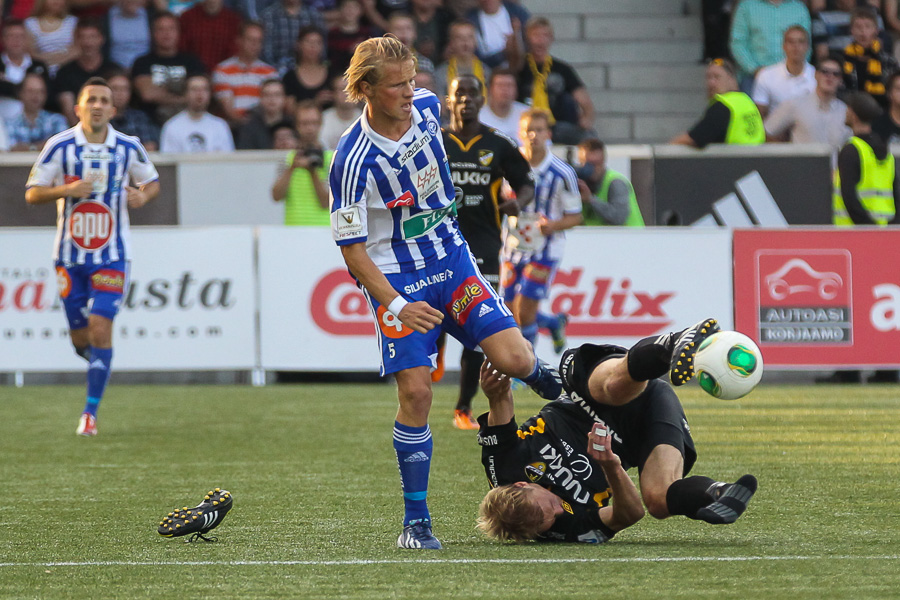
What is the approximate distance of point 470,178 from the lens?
30.0 ft

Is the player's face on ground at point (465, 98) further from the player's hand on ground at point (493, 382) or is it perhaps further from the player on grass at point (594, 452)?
the player's hand on ground at point (493, 382)

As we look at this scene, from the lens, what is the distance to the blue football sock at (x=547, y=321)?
12422 millimetres

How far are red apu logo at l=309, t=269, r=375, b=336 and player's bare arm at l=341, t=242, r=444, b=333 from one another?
7.59 m

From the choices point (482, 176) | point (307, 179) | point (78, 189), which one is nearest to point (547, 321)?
point (307, 179)

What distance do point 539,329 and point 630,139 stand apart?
17.6ft

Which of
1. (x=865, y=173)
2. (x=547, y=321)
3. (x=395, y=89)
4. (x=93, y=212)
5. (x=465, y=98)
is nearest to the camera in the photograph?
(x=395, y=89)

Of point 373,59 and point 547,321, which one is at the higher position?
point 373,59

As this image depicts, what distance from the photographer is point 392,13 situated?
52.9ft

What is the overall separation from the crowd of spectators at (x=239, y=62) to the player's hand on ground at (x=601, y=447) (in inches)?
355

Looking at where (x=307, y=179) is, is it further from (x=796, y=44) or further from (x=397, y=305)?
(x=397, y=305)

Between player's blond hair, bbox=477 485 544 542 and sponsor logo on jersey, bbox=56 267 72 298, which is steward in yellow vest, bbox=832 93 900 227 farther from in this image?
player's blond hair, bbox=477 485 544 542

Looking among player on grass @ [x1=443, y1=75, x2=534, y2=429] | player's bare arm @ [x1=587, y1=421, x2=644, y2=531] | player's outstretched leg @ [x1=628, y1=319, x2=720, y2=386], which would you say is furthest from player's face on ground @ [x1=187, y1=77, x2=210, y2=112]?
player's outstretched leg @ [x1=628, y1=319, x2=720, y2=386]

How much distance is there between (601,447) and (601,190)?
8.83 meters

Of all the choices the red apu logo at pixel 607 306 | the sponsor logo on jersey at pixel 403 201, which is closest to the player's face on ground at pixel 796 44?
the red apu logo at pixel 607 306
